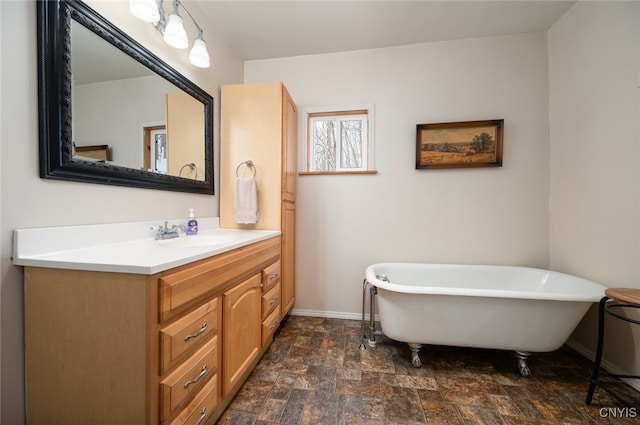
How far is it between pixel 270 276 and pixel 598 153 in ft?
7.78

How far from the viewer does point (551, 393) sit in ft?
4.29

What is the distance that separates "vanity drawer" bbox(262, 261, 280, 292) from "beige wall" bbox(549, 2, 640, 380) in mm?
2180

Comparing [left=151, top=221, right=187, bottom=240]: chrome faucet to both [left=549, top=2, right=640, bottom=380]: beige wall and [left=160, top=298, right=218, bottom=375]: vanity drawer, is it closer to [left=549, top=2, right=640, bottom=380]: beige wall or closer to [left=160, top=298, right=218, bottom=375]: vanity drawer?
[left=160, top=298, right=218, bottom=375]: vanity drawer

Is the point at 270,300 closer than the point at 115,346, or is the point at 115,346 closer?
the point at 115,346

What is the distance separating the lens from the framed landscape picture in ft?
6.59

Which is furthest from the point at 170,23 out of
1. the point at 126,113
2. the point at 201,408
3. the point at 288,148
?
the point at 201,408

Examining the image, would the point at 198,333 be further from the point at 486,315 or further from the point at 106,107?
the point at 486,315

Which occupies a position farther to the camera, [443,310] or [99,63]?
[443,310]

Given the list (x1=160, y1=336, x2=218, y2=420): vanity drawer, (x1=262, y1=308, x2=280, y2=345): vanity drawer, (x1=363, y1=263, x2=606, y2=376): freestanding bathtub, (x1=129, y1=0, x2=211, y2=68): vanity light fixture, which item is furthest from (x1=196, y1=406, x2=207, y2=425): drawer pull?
(x1=129, y1=0, x2=211, y2=68): vanity light fixture

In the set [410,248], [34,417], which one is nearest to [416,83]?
[410,248]

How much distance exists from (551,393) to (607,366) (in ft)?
1.91

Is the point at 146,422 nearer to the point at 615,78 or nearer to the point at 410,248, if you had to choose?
the point at 410,248

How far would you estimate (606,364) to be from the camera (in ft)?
4.94

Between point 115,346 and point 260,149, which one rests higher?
point 260,149
